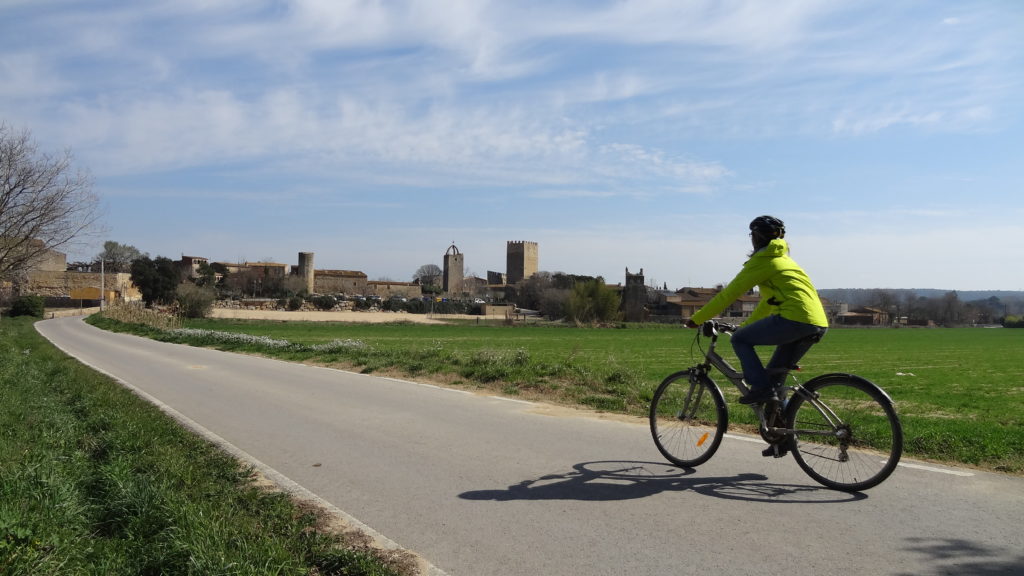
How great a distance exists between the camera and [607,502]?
16.5ft

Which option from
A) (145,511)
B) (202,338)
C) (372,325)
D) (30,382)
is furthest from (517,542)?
(372,325)

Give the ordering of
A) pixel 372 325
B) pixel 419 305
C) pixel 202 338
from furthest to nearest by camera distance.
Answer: pixel 419 305 < pixel 372 325 < pixel 202 338

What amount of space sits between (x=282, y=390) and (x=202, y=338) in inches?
745

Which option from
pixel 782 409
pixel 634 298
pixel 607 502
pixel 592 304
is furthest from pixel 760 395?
pixel 634 298

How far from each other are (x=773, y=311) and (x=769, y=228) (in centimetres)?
67

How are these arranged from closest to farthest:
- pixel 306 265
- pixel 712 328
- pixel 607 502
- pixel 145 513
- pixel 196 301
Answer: pixel 145 513, pixel 607 502, pixel 712 328, pixel 196 301, pixel 306 265

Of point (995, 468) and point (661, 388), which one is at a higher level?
point (661, 388)

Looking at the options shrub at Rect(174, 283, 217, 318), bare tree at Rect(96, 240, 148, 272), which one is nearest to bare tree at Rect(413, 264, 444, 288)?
bare tree at Rect(96, 240, 148, 272)

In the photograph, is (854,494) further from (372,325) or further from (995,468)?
(372,325)

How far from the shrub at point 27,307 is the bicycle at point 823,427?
2998 inches

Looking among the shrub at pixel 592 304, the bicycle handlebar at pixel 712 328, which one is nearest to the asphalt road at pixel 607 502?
the bicycle handlebar at pixel 712 328

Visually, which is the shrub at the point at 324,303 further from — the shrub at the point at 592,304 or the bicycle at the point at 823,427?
the bicycle at the point at 823,427

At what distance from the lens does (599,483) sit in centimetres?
555

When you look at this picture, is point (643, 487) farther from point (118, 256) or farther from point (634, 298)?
point (118, 256)
